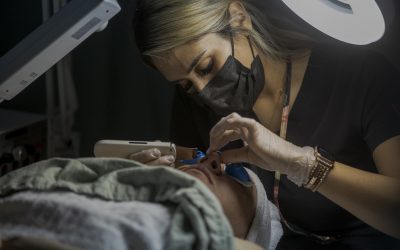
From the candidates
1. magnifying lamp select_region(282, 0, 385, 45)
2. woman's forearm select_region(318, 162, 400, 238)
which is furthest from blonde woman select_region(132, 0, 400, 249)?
magnifying lamp select_region(282, 0, 385, 45)

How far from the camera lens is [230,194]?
3.20 ft

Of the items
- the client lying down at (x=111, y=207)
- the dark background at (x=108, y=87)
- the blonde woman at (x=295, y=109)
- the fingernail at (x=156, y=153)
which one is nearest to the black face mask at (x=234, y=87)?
the blonde woman at (x=295, y=109)

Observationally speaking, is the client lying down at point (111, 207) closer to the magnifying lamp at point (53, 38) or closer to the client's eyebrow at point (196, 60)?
the magnifying lamp at point (53, 38)

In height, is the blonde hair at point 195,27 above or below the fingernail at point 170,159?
above

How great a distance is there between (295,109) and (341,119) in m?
0.12

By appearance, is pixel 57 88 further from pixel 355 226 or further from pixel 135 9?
pixel 355 226

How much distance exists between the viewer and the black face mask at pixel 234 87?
3.79 feet

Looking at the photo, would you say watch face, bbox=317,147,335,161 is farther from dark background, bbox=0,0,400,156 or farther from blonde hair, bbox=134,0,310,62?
dark background, bbox=0,0,400,156

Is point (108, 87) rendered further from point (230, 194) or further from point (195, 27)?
point (230, 194)

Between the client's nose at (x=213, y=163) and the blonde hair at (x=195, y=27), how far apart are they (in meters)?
0.29

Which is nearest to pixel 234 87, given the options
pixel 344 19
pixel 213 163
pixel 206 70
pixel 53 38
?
pixel 206 70

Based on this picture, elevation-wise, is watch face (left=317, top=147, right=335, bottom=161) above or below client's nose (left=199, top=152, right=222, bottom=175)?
above

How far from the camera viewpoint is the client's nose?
1020 millimetres

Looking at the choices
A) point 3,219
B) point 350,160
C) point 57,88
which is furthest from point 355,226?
point 57,88
